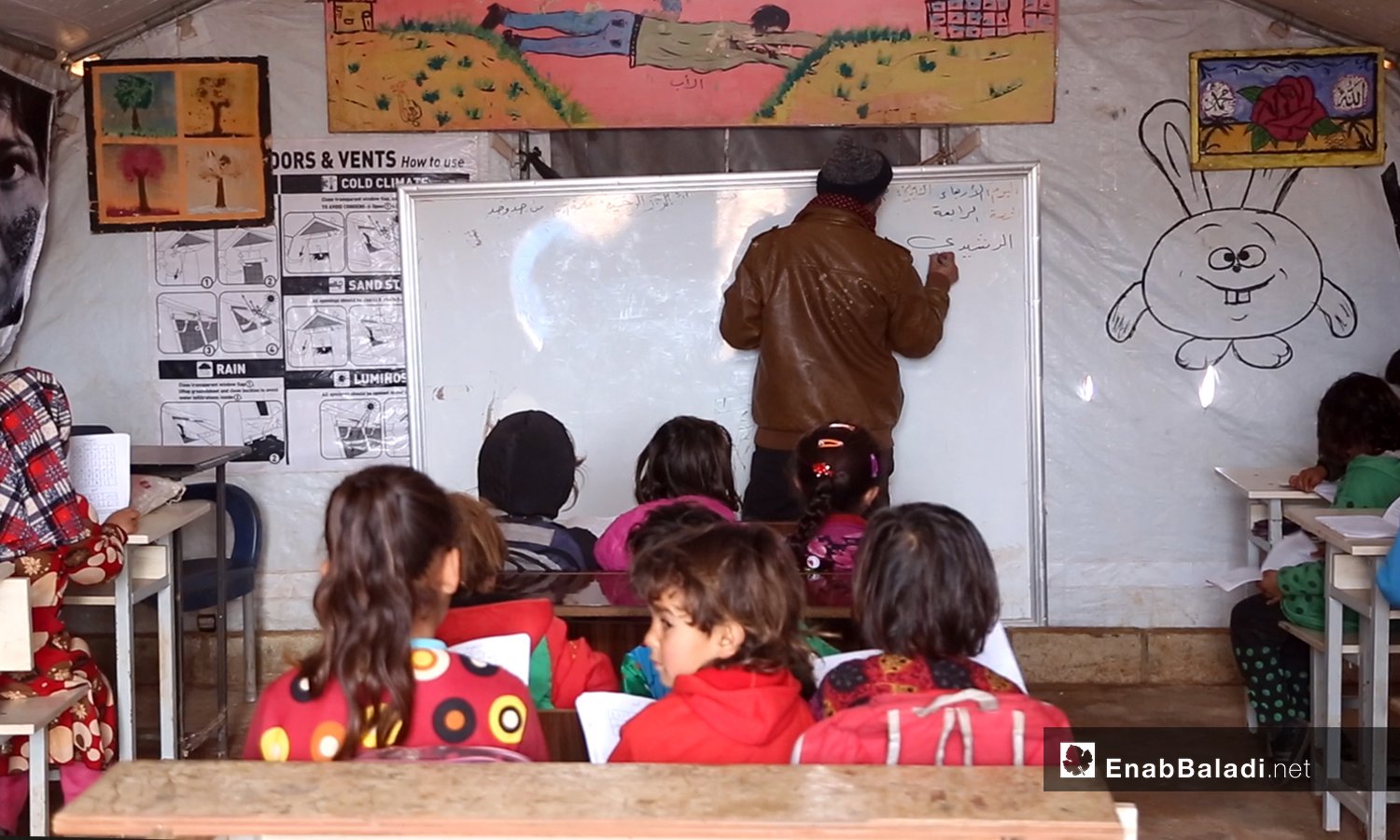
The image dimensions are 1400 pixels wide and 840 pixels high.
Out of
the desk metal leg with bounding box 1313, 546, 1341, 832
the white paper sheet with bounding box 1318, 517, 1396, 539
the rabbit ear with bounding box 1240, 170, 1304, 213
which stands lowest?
the desk metal leg with bounding box 1313, 546, 1341, 832

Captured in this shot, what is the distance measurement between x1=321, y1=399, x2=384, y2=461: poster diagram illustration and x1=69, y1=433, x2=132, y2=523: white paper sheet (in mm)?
1188

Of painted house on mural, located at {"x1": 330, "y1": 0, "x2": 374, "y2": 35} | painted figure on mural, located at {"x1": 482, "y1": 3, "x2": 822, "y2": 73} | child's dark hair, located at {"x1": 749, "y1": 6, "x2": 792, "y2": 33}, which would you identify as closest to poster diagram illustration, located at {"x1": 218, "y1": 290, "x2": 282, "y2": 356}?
painted house on mural, located at {"x1": 330, "y1": 0, "x2": 374, "y2": 35}

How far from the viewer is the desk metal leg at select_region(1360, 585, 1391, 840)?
3121mm

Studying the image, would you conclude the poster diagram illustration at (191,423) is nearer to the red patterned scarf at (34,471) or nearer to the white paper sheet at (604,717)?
the red patterned scarf at (34,471)

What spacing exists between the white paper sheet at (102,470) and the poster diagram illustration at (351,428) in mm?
1188

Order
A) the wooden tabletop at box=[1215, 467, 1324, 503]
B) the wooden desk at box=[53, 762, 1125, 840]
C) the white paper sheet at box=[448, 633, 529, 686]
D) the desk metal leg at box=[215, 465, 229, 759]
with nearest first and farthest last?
the wooden desk at box=[53, 762, 1125, 840]
the white paper sheet at box=[448, 633, 529, 686]
the wooden tabletop at box=[1215, 467, 1324, 503]
the desk metal leg at box=[215, 465, 229, 759]

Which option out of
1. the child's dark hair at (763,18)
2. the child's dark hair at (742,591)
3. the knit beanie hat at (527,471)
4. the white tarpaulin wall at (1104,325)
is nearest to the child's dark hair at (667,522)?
A: the knit beanie hat at (527,471)

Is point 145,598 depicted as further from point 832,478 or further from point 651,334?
point 832,478

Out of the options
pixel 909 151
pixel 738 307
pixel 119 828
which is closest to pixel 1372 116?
pixel 909 151

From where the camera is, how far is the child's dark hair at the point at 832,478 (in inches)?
118

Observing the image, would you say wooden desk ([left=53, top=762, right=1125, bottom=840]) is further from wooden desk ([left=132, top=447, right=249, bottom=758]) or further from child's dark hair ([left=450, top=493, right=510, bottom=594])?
wooden desk ([left=132, top=447, right=249, bottom=758])

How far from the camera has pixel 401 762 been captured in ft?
5.32

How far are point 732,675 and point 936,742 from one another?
273mm

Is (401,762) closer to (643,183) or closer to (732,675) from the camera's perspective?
(732,675)
